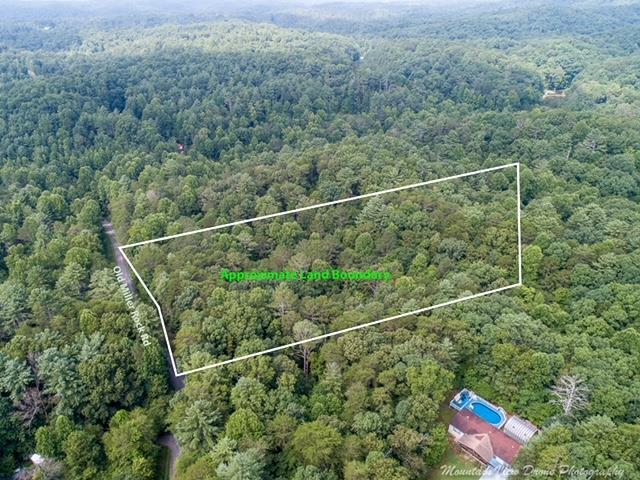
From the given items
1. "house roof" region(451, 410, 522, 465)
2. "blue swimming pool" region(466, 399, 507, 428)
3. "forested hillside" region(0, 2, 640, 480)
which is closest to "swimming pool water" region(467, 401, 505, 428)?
"blue swimming pool" region(466, 399, 507, 428)

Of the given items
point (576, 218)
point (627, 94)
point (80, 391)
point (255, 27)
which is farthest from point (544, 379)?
point (255, 27)

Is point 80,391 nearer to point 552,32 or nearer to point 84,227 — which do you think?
point 84,227

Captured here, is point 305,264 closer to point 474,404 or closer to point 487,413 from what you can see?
point 474,404

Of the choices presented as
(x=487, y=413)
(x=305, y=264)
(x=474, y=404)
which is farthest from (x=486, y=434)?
(x=305, y=264)

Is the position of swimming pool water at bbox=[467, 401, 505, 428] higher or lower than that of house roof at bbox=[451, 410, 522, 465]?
higher

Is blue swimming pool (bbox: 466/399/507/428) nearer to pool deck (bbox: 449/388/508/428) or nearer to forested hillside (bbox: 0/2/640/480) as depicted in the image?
pool deck (bbox: 449/388/508/428)
